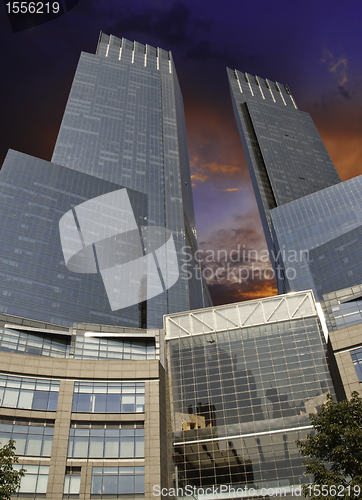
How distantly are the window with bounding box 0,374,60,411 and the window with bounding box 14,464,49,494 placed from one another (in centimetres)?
633

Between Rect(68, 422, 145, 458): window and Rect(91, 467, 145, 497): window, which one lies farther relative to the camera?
Rect(68, 422, 145, 458): window

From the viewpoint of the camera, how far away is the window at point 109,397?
52.4 m

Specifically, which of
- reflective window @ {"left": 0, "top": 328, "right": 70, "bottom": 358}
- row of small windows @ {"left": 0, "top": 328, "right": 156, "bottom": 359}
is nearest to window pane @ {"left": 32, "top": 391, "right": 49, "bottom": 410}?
row of small windows @ {"left": 0, "top": 328, "right": 156, "bottom": 359}

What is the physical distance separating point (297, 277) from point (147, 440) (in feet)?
369

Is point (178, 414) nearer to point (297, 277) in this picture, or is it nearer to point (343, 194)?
point (297, 277)

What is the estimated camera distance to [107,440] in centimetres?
5088

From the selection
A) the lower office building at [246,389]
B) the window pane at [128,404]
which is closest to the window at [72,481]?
the window pane at [128,404]

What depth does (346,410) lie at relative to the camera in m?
32.6

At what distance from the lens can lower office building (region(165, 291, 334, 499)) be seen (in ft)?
171

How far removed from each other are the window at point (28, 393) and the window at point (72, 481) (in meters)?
7.21

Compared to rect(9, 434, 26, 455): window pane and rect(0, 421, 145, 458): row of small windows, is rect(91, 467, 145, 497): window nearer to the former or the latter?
rect(0, 421, 145, 458): row of small windows

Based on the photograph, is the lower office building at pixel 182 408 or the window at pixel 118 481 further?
the lower office building at pixel 182 408

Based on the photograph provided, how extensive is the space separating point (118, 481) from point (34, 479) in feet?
30.2

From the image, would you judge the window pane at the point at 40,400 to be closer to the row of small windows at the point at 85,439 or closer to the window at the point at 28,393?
the window at the point at 28,393
